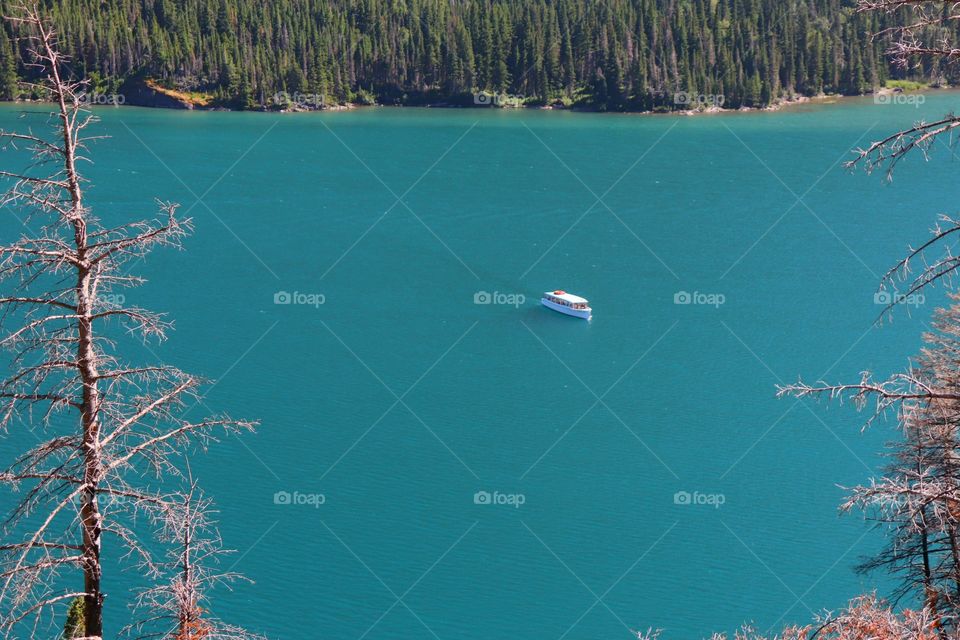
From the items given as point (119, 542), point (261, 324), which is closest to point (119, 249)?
point (119, 542)

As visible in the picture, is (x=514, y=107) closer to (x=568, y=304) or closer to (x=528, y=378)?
(x=568, y=304)

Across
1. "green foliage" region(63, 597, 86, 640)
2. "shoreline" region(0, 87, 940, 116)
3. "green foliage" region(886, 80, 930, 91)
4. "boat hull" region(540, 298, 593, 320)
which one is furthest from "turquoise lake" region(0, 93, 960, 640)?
"green foliage" region(886, 80, 930, 91)

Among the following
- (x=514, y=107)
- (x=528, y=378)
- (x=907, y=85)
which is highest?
(x=514, y=107)

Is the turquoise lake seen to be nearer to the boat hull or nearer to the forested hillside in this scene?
the boat hull

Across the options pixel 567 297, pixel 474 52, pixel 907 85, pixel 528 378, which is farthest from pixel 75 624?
pixel 907 85

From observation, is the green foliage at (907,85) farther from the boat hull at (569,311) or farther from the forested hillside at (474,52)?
the boat hull at (569,311)

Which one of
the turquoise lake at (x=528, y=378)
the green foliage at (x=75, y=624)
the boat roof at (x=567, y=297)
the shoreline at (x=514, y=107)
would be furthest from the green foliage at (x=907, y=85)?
the green foliage at (x=75, y=624)
